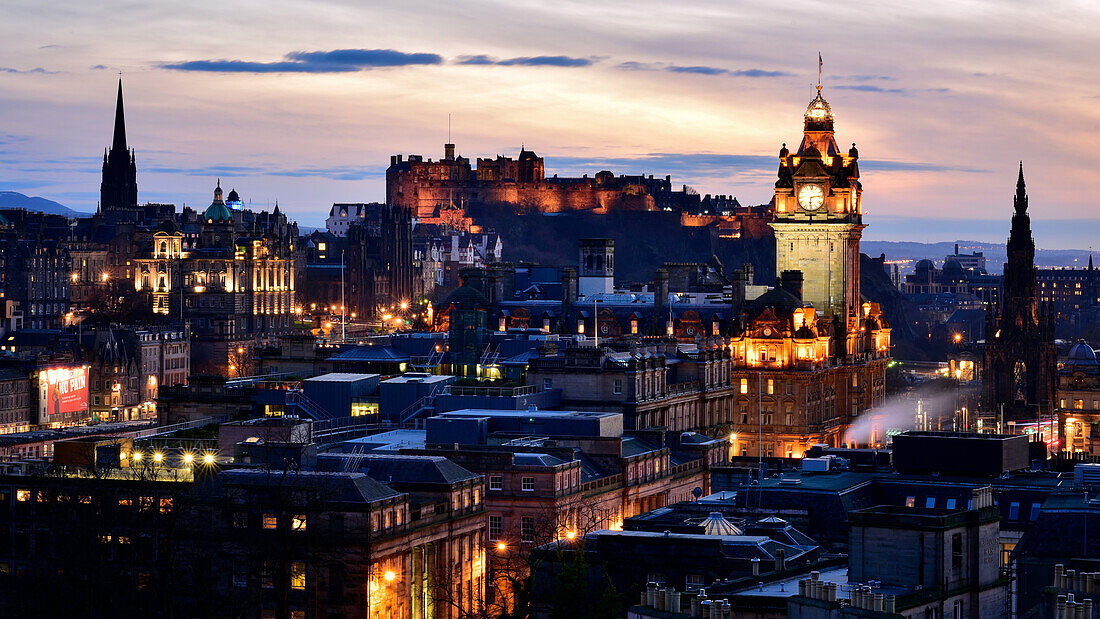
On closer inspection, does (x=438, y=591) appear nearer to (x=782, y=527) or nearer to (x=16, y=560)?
(x=782, y=527)

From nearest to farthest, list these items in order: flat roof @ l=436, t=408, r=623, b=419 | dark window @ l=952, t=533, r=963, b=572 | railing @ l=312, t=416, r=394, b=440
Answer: dark window @ l=952, t=533, r=963, b=572 → flat roof @ l=436, t=408, r=623, b=419 → railing @ l=312, t=416, r=394, b=440

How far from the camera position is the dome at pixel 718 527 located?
90.9m

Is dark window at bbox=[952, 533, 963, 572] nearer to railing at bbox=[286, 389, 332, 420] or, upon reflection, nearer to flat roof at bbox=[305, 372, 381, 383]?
railing at bbox=[286, 389, 332, 420]

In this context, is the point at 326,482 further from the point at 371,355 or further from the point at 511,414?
the point at 371,355

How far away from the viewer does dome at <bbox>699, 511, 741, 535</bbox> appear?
90938mm

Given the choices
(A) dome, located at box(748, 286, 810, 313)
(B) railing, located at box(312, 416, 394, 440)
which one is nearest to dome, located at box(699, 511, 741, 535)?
(B) railing, located at box(312, 416, 394, 440)

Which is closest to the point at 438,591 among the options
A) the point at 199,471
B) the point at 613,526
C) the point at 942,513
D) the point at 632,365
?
the point at 199,471

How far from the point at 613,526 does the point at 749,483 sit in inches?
469

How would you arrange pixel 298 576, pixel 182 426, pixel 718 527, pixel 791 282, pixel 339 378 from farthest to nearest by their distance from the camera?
pixel 791 282
pixel 339 378
pixel 182 426
pixel 298 576
pixel 718 527

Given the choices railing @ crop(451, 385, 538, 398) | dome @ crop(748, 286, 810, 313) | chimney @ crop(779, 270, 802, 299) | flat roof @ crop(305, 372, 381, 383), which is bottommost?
railing @ crop(451, 385, 538, 398)

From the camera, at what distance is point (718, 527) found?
9125cm

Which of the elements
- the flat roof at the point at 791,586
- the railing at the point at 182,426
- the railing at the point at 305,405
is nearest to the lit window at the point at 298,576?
the flat roof at the point at 791,586

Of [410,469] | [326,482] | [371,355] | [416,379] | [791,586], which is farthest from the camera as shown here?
[371,355]

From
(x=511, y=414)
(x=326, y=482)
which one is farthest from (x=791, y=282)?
(x=326, y=482)
